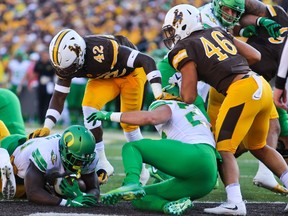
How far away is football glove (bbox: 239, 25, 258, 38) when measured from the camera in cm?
702

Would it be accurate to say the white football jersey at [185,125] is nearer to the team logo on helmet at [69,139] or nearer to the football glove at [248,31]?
the team logo on helmet at [69,139]

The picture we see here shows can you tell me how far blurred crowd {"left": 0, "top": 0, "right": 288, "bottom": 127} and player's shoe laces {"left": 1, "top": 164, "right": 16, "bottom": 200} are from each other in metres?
9.11

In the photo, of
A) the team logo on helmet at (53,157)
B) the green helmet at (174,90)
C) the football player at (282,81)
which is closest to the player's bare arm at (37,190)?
the team logo on helmet at (53,157)

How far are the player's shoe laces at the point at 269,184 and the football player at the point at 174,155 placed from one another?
127 centimetres

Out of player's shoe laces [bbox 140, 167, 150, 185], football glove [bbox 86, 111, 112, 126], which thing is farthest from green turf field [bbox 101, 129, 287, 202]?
football glove [bbox 86, 111, 112, 126]

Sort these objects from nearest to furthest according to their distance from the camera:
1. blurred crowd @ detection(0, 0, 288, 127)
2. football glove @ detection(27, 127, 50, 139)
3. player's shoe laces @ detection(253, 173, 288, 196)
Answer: football glove @ detection(27, 127, 50, 139), player's shoe laces @ detection(253, 173, 288, 196), blurred crowd @ detection(0, 0, 288, 127)

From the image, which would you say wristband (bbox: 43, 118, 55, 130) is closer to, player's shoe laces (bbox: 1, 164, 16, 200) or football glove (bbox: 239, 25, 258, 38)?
player's shoe laces (bbox: 1, 164, 16, 200)

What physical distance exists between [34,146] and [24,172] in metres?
0.20

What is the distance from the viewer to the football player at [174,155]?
199 inches

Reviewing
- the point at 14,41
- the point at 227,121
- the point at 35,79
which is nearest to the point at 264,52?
the point at 227,121

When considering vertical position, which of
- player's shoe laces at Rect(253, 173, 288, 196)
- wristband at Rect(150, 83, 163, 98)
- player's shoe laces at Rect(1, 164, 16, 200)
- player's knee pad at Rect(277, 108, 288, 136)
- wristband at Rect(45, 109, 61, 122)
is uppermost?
wristband at Rect(150, 83, 163, 98)

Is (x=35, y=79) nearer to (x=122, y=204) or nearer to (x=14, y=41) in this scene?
(x=14, y=41)

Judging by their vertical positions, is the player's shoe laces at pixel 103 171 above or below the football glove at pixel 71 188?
below

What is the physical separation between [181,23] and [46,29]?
44.7 feet
